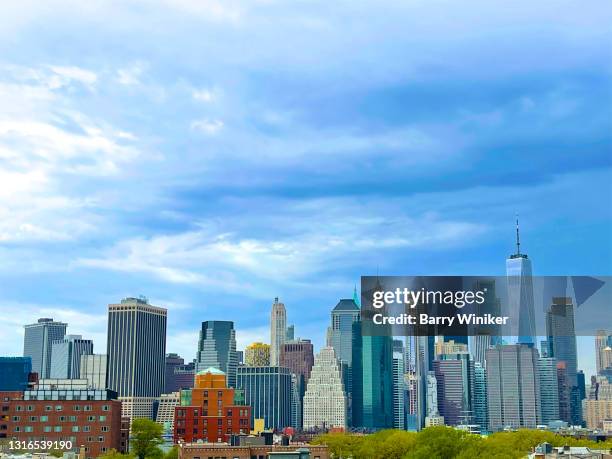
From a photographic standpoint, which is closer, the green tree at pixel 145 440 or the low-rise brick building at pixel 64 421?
the green tree at pixel 145 440

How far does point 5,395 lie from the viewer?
18988cm

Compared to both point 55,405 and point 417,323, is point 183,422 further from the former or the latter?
point 417,323

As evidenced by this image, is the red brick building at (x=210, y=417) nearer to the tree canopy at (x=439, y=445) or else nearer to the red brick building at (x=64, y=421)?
the red brick building at (x=64, y=421)

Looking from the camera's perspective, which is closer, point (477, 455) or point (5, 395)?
point (477, 455)

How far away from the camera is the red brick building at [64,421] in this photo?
544ft

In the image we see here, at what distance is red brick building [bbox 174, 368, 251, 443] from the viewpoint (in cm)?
17725

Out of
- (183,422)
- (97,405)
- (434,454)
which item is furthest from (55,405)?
(434,454)

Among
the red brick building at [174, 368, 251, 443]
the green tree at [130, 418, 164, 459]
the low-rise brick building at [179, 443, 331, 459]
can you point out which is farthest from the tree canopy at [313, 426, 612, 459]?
the green tree at [130, 418, 164, 459]

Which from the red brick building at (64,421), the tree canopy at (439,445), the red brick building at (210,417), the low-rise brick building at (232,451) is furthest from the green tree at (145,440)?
the low-rise brick building at (232,451)

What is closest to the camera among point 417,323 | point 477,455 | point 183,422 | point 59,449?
point 417,323

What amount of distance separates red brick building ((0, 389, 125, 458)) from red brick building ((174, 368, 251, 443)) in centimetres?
1414

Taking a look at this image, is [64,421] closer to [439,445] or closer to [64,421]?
[64,421]

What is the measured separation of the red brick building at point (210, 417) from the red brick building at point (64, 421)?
46.4ft

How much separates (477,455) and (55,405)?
89403 mm
